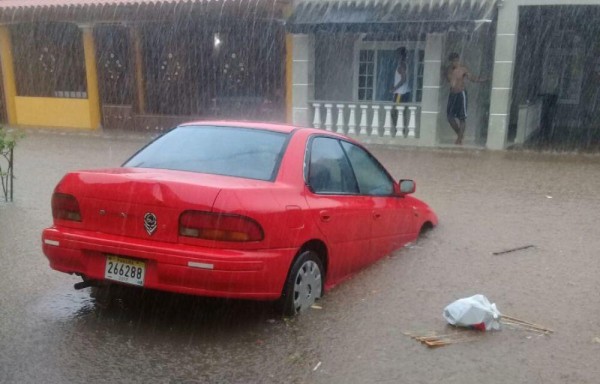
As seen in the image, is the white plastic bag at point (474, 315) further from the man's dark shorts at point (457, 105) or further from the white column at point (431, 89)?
the man's dark shorts at point (457, 105)

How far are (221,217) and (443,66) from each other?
479 inches

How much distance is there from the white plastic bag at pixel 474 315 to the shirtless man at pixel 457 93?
1007 centimetres

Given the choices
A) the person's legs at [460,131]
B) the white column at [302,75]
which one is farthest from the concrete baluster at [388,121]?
the white column at [302,75]

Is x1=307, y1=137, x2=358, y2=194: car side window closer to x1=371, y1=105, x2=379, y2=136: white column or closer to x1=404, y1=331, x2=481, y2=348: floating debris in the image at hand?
x1=404, y1=331, x2=481, y2=348: floating debris

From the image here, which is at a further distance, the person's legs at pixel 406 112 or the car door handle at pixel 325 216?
the person's legs at pixel 406 112

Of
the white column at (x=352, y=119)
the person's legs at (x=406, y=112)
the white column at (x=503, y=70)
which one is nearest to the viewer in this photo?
the white column at (x=503, y=70)

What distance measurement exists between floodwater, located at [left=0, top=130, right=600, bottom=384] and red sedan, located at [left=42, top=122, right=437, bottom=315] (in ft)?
1.10

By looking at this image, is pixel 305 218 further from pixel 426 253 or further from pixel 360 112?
pixel 360 112

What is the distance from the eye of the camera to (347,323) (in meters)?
4.28

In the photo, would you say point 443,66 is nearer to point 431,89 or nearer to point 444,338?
point 431,89

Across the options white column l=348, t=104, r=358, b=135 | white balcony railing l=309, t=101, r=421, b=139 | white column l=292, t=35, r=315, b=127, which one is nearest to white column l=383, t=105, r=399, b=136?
white balcony railing l=309, t=101, r=421, b=139

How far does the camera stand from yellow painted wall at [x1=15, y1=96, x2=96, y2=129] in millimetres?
17750

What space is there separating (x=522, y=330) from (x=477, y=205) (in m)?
4.28

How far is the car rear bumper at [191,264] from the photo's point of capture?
147 inches
